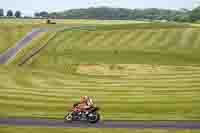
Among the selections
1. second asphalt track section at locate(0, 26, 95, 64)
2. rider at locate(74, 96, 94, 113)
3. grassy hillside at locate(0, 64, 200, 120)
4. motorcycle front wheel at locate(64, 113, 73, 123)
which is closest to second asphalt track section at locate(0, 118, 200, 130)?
motorcycle front wheel at locate(64, 113, 73, 123)

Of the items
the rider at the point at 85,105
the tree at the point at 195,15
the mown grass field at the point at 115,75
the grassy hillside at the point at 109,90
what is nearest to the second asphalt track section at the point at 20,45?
the mown grass field at the point at 115,75

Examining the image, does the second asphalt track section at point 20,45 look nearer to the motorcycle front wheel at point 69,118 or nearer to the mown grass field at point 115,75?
the mown grass field at point 115,75

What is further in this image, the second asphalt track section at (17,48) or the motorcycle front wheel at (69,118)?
the second asphalt track section at (17,48)

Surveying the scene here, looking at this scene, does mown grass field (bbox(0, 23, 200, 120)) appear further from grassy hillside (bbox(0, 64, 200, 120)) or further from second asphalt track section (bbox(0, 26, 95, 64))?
second asphalt track section (bbox(0, 26, 95, 64))

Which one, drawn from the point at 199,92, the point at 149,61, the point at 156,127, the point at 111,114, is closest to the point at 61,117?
the point at 111,114

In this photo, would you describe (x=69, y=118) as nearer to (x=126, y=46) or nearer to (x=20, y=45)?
(x=126, y=46)
